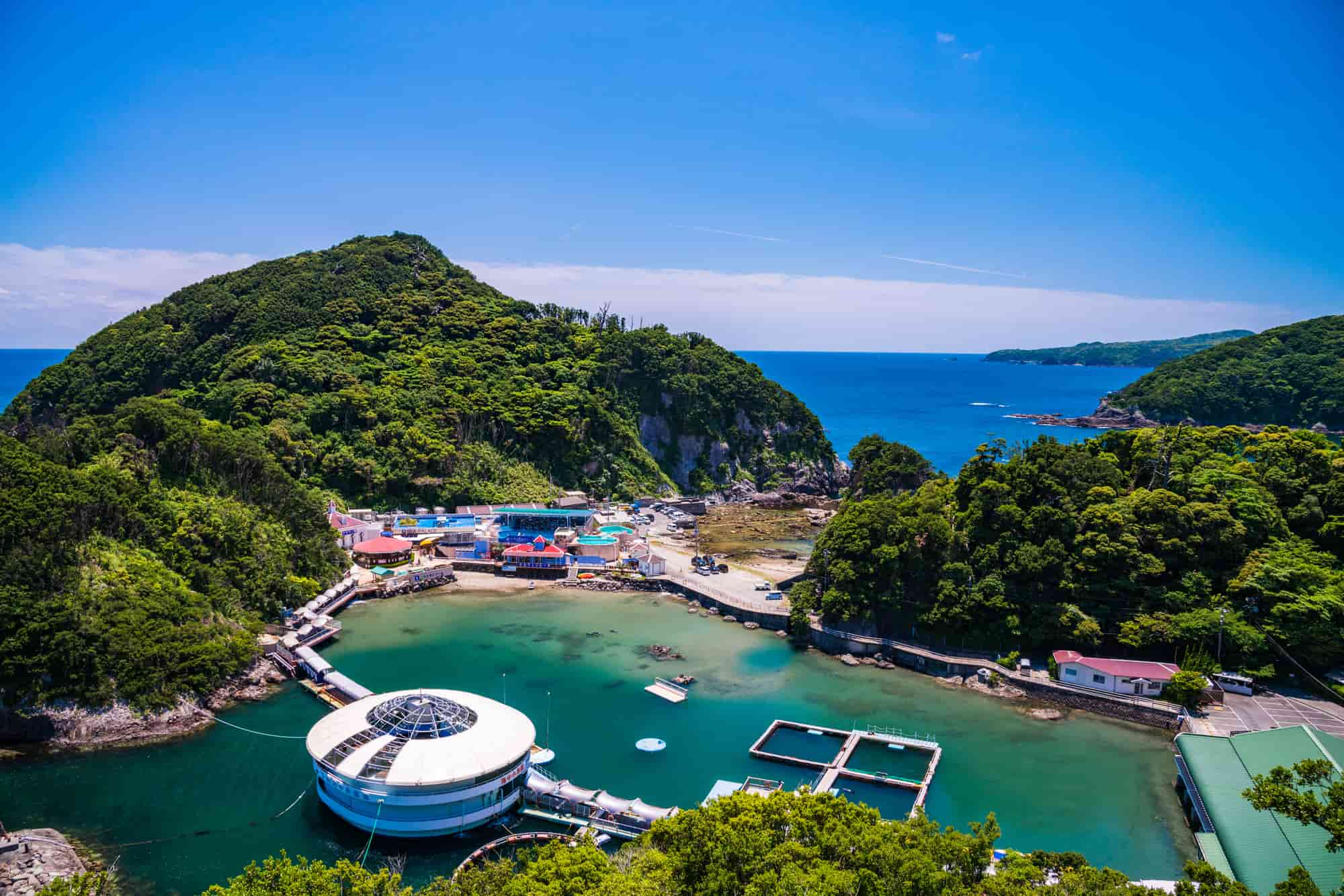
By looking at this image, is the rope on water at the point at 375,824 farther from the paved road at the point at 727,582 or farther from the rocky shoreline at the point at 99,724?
the paved road at the point at 727,582

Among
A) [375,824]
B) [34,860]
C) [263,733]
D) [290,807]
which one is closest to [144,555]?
[263,733]

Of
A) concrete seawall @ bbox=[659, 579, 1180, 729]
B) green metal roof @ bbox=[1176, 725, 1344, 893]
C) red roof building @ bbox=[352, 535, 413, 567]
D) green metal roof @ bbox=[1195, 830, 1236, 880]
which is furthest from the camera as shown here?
red roof building @ bbox=[352, 535, 413, 567]

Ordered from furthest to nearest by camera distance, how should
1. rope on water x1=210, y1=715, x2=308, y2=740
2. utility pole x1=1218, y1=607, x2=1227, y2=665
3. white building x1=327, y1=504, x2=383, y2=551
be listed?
1. white building x1=327, y1=504, x2=383, y2=551
2. utility pole x1=1218, y1=607, x2=1227, y2=665
3. rope on water x1=210, y1=715, x2=308, y2=740

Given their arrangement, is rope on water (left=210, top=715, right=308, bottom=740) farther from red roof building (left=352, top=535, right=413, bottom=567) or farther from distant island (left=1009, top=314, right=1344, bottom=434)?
distant island (left=1009, top=314, right=1344, bottom=434)

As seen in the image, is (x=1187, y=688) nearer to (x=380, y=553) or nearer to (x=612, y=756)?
(x=612, y=756)

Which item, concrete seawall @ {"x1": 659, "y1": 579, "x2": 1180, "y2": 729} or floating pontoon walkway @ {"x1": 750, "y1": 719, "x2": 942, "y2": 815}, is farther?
concrete seawall @ {"x1": 659, "y1": 579, "x2": 1180, "y2": 729}

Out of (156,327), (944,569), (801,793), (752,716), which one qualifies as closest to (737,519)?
(944,569)

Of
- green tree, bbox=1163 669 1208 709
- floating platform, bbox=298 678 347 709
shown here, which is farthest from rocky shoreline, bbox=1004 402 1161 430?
floating platform, bbox=298 678 347 709
